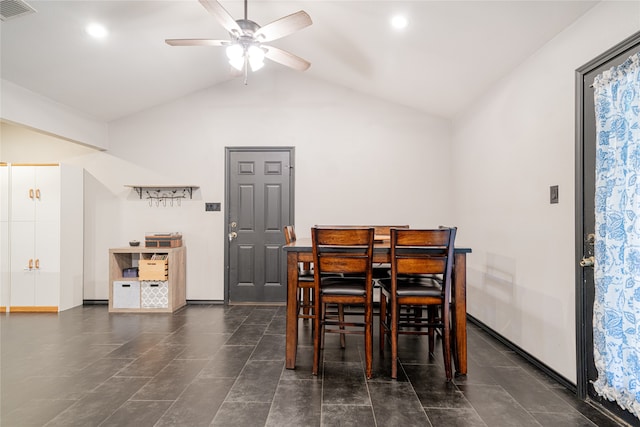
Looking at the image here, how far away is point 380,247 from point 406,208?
214 cm

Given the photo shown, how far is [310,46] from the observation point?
3531mm

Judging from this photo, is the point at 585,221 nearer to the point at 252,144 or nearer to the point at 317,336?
the point at 317,336

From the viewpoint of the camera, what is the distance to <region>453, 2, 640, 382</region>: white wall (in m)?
2.08

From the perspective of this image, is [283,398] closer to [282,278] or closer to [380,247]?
[380,247]

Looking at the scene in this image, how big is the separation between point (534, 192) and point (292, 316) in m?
2.12

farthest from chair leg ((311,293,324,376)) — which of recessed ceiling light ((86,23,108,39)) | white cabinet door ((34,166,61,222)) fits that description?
white cabinet door ((34,166,61,222))

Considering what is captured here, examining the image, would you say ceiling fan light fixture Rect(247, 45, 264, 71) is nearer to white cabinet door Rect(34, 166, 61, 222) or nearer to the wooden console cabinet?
the wooden console cabinet

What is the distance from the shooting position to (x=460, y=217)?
13.0ft

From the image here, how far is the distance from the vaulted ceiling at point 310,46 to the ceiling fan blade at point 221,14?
0.73 meters

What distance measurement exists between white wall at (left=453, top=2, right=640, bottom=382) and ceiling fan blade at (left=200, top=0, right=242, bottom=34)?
7.60 ft

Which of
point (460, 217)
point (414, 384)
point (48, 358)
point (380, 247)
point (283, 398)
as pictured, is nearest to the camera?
point (283, 398)

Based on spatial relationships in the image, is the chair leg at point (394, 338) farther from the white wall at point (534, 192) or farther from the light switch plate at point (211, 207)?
the light switch plate at point (211, 207)

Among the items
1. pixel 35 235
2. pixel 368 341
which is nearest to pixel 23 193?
pixel 35 235

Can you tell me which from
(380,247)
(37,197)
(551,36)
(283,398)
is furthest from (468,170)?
(37,197)
